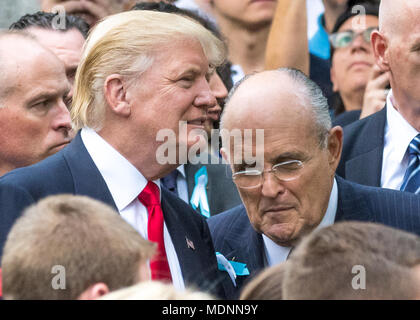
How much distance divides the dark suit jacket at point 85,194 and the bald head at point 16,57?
2.09 ft

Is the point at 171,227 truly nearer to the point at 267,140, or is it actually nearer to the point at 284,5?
the point at 267,140

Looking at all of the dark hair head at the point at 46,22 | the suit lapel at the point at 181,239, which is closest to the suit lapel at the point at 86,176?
the suit lapel at the point at 181,239

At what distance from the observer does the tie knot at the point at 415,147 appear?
4207 mm

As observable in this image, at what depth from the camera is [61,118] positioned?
4027mm

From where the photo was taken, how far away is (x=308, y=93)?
12.6 ft

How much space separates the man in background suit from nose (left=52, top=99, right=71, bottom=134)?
0.33 metres

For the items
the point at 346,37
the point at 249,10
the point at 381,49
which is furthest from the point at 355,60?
the point at 381,49

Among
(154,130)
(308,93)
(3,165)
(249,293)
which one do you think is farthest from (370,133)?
(249,293)

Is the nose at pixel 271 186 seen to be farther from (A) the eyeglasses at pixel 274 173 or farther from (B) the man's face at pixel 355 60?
(B) the man's face at pixel 355 60

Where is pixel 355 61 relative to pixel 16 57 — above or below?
below

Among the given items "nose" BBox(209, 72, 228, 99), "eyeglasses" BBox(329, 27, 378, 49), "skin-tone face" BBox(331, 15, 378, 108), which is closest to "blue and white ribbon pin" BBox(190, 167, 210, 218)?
"nose" BBox(209, 72, 228, 99)

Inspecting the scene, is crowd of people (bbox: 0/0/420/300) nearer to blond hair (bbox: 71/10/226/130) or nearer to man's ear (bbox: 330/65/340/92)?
blond hair (bbox: 71/10/226/130)

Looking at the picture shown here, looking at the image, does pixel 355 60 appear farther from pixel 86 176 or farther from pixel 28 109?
pixel 86 176

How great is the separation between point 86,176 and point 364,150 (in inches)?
63.6
